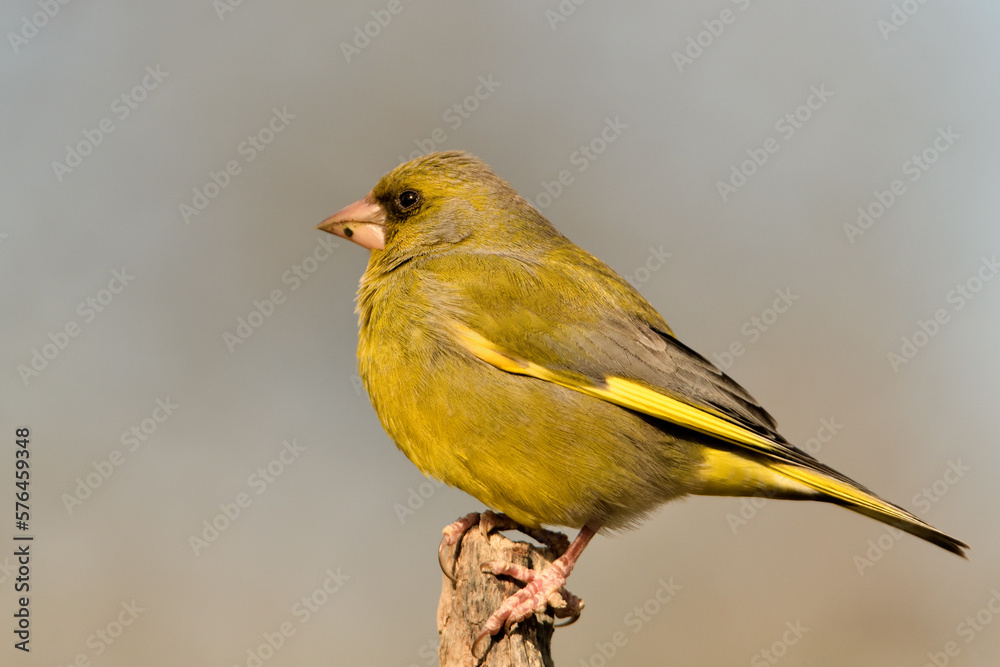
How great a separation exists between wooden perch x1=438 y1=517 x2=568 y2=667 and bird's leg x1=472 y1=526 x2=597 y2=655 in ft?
0.11

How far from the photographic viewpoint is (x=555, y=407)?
349cm

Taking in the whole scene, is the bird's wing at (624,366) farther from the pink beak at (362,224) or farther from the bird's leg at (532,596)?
the bird's leg at (532,596)

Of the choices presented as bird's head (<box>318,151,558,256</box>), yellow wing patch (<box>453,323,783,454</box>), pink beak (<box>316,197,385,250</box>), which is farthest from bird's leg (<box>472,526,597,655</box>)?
pink beak (<box>316,197,385,250</box>)

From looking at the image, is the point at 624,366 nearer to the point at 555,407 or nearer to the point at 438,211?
the point at 555,407

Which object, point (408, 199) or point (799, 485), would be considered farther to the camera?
point (408, 199)

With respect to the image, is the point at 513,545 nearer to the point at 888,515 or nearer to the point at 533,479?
the point at 533,479

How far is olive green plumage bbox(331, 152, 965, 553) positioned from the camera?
3428mm

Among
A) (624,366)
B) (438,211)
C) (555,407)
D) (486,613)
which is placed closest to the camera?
(486,613)

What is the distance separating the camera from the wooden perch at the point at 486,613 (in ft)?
10.1

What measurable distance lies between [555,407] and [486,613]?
32.3 inches

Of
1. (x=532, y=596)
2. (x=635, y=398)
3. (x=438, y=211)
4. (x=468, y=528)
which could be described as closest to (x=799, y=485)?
(x=635, y=398)

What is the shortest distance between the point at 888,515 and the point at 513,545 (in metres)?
1.45

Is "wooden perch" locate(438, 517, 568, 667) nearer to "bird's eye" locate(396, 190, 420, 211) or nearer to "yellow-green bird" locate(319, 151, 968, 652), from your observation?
→ "yellow-green bird" locate(319, 151, 968, 652)

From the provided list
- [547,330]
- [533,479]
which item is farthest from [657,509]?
[547,330]
